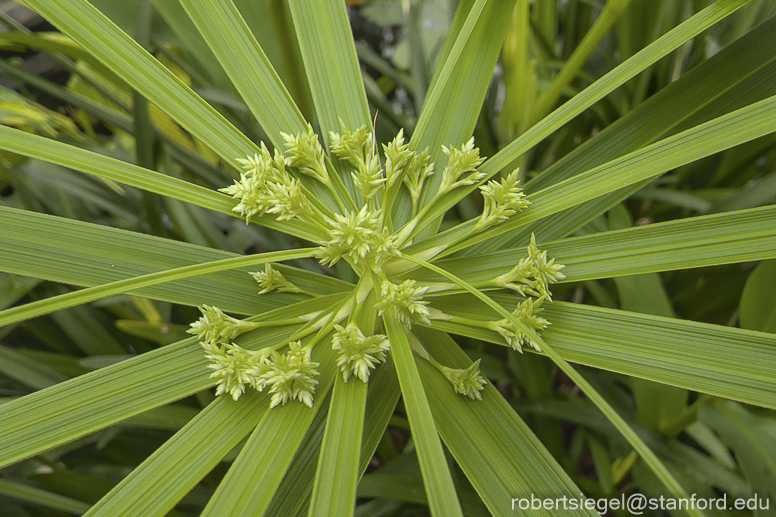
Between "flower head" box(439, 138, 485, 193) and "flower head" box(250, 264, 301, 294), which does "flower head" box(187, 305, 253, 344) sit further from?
"flower head" box(439, 138, 485, 193)

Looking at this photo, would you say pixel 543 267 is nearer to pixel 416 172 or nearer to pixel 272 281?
pixel 416 172

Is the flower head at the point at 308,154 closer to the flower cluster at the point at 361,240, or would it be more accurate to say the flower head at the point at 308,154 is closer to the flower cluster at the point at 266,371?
the flower cluster at the point at 361,240

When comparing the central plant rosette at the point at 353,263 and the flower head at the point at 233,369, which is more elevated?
the central plant rosette at the point at 353,263

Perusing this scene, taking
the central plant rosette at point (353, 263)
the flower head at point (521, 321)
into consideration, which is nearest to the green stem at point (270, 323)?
the central plant rosette at point (353, 263)

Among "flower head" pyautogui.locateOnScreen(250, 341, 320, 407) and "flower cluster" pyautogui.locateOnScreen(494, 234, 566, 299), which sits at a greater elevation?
"flower cluster" pyautogui.locateOnScreen(494, 234, 566, 299)

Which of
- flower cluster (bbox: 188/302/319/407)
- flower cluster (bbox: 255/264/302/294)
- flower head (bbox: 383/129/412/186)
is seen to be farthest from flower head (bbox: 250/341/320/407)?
flower head (bbox: 383/129/412/186)

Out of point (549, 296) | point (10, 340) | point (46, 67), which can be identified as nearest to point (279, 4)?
point (549, 296)
